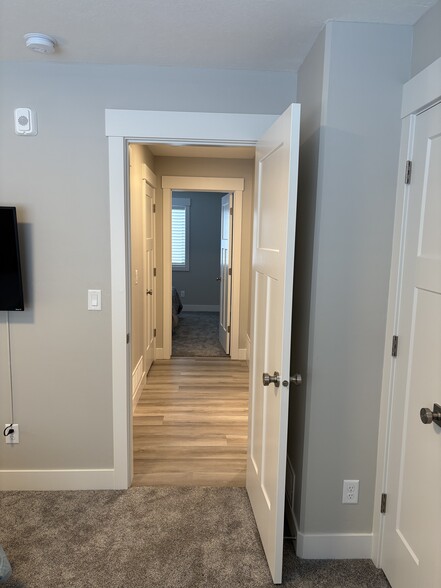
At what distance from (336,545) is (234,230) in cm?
376

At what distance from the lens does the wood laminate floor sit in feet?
9.34

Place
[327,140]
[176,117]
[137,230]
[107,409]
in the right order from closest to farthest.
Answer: [327,140] < [176,117] < [107,409] < [137,230]

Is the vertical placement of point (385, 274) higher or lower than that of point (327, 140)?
lower

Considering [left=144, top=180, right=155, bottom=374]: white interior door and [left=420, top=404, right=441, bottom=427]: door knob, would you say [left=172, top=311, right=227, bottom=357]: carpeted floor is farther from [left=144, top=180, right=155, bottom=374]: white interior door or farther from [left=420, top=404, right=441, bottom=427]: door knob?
[left=420, top=404, right=441, bottom=427]: door knob

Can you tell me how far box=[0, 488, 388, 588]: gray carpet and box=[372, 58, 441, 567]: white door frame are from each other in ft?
1.06

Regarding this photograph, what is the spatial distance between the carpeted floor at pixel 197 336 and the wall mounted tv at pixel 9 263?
3317mm

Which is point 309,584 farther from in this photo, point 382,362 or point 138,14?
point 138,14

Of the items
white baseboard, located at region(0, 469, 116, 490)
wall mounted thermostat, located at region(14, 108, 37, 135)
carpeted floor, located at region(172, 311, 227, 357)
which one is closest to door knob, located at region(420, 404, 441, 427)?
white baseboard, located at region(0, 469, 116, 490)

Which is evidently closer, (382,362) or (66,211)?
(382,362)

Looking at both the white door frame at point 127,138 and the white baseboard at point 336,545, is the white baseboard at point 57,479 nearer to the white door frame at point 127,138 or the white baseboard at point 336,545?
the white door frame at point 127,138

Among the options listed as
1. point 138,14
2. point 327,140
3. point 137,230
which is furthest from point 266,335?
point 137,230

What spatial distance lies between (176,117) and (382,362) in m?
1.61

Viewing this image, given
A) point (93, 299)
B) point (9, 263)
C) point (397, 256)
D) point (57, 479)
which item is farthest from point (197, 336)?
point (397, 256)

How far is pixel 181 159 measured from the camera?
16.9 ft
